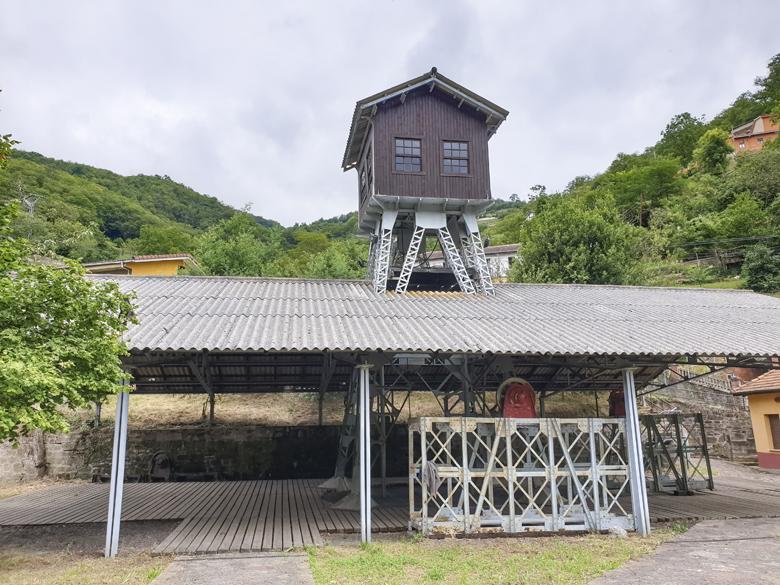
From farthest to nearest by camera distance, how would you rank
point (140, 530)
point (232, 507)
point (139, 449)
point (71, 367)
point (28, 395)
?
1. point (139, 449)
2. point (232, 507)
3. point (140, 530)
4. point (71, 367)
5. point (28, 395)

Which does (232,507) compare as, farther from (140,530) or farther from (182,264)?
(182,264)

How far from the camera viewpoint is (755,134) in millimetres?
54688

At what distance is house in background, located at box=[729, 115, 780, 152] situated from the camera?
5403 cm

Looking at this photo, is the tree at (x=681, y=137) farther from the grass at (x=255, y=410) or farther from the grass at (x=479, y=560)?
the grass at (x=479, y=560)

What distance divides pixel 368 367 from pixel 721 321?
8.01 metres

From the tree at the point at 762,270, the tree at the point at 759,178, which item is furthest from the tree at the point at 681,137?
the tree at the point at 762,270

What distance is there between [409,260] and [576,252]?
478 inches

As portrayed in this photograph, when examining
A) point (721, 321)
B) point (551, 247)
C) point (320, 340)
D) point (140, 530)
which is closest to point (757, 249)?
point (551, 247)

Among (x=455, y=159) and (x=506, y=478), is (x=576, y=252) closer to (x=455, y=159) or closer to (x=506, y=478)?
(x=455, y=159)

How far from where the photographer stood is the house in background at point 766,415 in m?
17.8

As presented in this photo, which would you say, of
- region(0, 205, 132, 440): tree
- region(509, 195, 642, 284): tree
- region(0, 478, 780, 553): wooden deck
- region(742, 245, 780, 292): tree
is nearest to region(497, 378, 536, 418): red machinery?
region(0, 478, 780, 553): wooden deck

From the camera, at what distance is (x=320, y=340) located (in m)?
8.54

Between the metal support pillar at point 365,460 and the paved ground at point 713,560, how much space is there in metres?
3.38

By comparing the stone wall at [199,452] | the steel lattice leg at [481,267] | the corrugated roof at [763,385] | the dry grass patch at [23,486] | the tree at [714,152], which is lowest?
the dry grass patch at [23,486]
